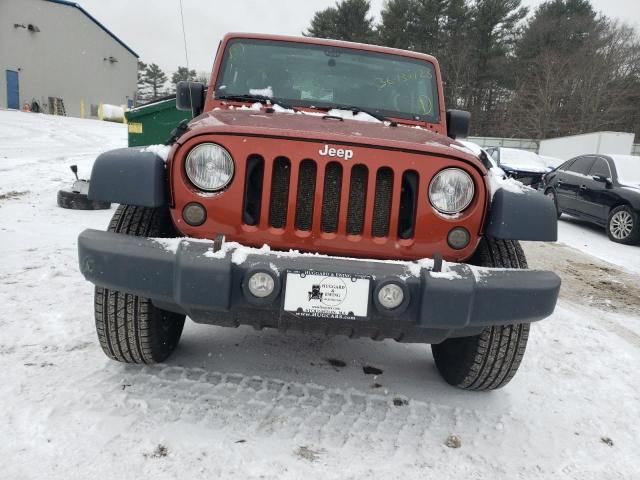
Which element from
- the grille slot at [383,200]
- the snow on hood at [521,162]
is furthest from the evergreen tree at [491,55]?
the grille slot at [383,200]

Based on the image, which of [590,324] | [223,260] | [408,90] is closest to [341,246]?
[223,260]

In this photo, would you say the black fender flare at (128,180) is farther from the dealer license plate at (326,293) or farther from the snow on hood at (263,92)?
the snow on hood at (263,92)

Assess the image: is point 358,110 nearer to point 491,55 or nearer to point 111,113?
point 111,113

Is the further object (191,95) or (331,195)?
(191,95)

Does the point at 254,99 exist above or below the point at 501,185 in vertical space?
above

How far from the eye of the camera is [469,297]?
1.97 metres

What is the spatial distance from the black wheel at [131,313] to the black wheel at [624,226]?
776 cm

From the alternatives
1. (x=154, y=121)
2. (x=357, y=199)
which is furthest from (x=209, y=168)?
(x=154, y=121)

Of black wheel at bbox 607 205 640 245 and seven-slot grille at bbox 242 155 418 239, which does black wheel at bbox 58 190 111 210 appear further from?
black wheel at bbox 607 205 640 245

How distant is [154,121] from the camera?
7102 millimetres

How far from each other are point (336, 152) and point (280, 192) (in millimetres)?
296

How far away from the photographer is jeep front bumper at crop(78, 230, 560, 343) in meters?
1.94

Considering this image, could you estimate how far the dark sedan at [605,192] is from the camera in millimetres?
7926

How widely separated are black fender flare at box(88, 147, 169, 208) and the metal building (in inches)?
1388
